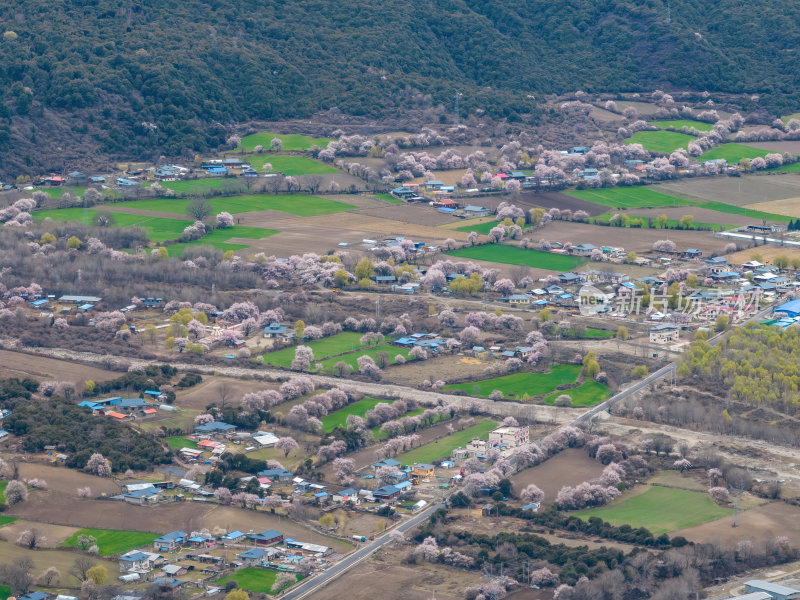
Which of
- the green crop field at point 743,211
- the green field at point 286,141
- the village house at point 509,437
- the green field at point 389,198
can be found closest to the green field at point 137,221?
the green field at point 389,198

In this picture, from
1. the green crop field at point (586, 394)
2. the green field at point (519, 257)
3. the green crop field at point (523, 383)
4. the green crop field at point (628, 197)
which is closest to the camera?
the green crop field at point (586, 394)

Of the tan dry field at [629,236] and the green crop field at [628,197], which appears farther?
the green crop field at [628,197]

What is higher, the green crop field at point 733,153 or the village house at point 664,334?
the green crop field at point 733,153

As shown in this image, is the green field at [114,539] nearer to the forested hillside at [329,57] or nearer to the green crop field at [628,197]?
the green crop field at [628,197]

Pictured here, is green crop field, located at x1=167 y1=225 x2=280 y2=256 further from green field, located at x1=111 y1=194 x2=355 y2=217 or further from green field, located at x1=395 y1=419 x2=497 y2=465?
green field, located at x1=395 y1=419 x2=497 y2=465

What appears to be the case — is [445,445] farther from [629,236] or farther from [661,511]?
[629,236]

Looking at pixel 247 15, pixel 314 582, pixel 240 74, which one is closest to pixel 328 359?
pixel 314 582
